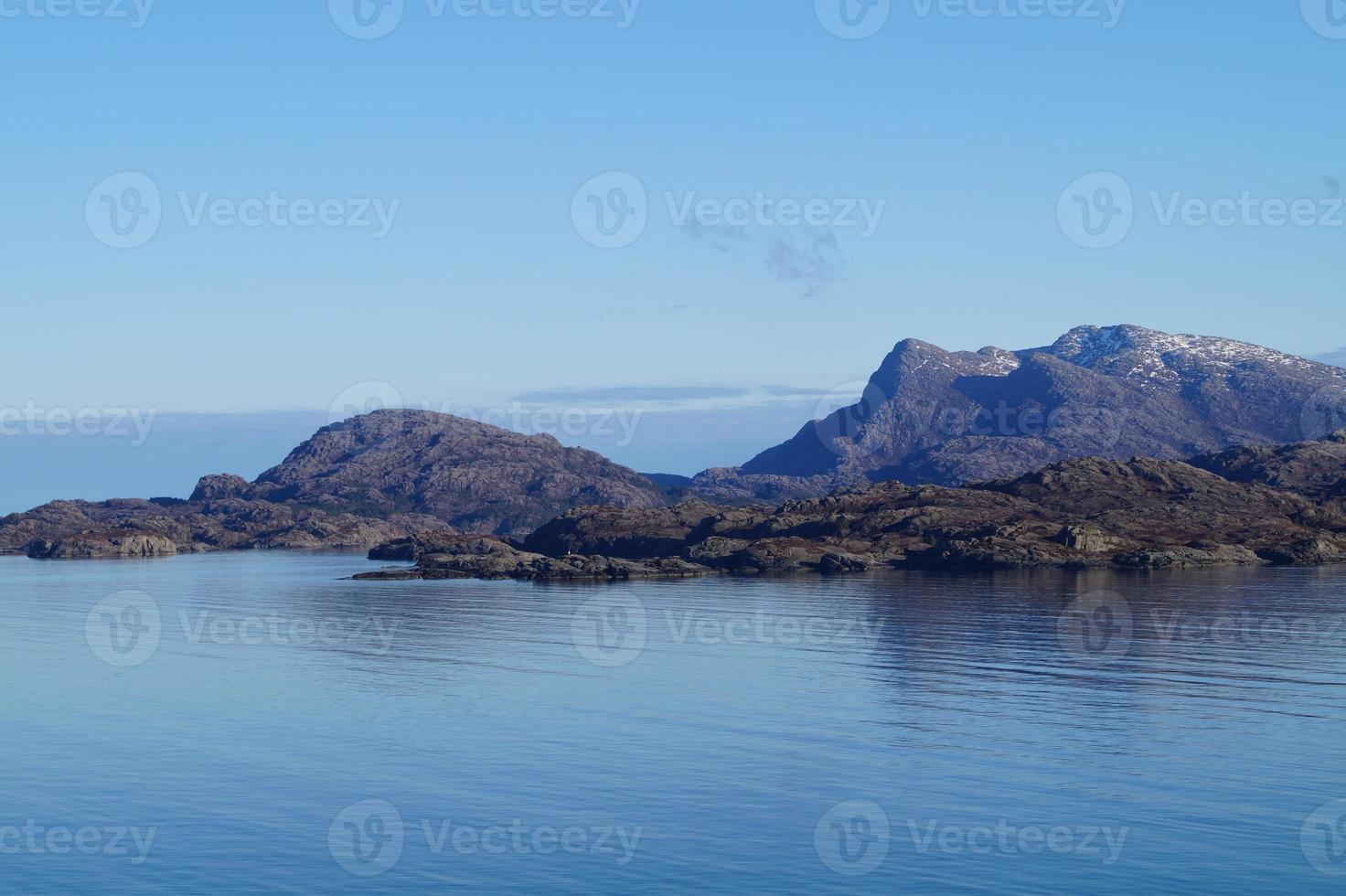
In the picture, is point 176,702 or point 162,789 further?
point 176,702

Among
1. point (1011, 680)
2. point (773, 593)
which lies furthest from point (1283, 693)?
point (773, 593)

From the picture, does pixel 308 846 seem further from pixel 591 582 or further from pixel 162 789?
pixel 591 582

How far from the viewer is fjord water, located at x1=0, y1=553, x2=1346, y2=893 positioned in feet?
121

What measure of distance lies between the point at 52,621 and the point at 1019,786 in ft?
343

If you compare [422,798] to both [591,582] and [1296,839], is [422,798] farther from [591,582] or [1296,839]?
[591,582]

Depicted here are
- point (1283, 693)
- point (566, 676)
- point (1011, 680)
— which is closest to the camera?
point (1283, 693)

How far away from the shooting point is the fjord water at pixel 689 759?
36.9 meters

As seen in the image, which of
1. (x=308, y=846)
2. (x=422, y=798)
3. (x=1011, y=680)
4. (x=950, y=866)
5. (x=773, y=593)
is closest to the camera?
(x=950, y=866)

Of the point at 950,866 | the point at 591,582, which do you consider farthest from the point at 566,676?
the point at 591,582

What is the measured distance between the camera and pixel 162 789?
1837 inches

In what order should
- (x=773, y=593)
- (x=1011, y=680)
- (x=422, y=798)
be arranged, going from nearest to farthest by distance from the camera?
(x=422, y=798) < (x=1011, y=680) < (x=773, y=593)

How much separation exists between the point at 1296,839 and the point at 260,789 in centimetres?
3448

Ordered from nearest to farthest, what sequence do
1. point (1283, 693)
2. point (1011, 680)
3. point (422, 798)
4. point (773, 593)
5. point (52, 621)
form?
point (422, 798) < point (1283, 693) < point (1011, 680) < point (52, 621) < point (773, 593)

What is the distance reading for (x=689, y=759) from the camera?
167 feet
